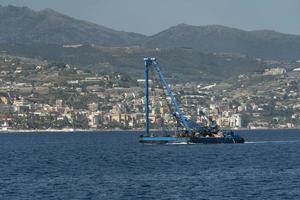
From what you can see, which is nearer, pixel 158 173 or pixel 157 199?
pixel 157 199

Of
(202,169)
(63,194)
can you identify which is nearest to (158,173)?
(202,169)

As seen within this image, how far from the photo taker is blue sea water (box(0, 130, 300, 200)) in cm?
9719

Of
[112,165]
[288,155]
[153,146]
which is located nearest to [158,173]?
[112,165]

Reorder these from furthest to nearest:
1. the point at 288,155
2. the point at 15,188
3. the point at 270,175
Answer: the point at 288,155, the point at 270,175, the point at 15,188

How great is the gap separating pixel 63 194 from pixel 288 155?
7316 cm

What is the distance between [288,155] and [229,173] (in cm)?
4628

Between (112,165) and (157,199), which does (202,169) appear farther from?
(157,199)

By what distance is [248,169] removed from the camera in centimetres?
12662

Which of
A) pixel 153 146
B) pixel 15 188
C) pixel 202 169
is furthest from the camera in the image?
pixel 153 146

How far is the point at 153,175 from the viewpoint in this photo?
11806 cm

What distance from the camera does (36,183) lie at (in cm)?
10812

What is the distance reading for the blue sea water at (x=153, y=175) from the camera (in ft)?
319

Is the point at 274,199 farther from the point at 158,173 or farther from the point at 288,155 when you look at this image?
the point at 288,155

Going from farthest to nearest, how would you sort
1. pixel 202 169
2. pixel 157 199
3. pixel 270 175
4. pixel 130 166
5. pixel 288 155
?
1. pixel 288 155
2. pixel 130 166
3. pixel 202 169
4. pixel 270 175
5. pixel 157 199
